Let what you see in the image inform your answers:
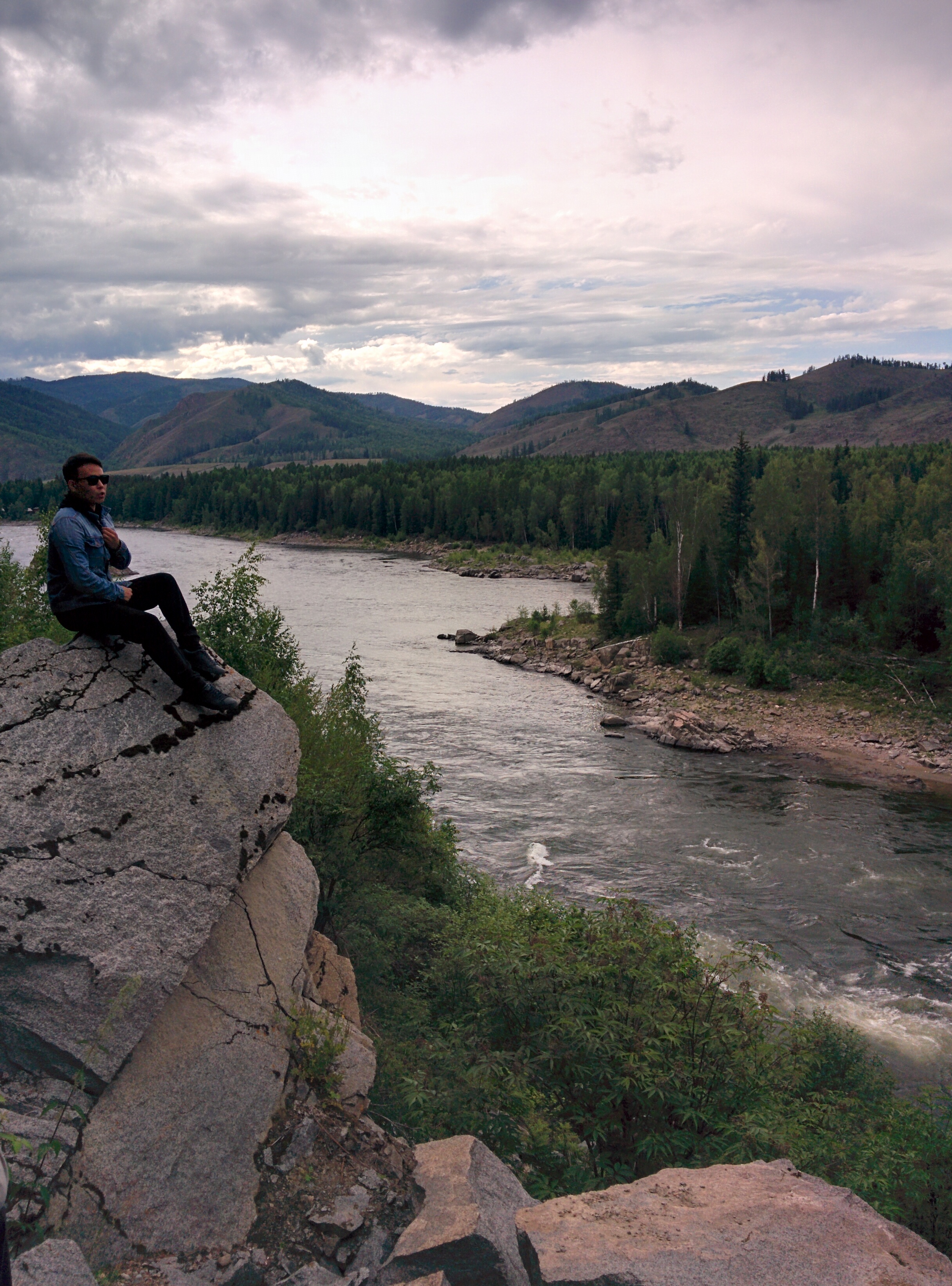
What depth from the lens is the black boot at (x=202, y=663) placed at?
31.2 ft

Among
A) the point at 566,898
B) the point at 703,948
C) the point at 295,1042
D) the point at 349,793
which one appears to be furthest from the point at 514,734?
the point at 295,1042

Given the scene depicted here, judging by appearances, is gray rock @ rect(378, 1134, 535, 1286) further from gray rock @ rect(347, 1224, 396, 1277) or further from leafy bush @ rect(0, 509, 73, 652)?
leafy bush @ rect(0, 509, 73, 652)

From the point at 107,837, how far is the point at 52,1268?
361cm

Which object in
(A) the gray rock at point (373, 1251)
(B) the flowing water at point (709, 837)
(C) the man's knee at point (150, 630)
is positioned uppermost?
(C) the man's knee at point (150, 630)

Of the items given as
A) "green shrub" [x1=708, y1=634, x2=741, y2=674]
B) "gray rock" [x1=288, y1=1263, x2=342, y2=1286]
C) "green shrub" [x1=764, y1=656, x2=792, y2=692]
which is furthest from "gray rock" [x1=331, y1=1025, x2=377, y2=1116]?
"green shrub" [x1=708, y1=634, x2=741, y2=674]

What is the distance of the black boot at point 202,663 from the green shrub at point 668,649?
48567mm

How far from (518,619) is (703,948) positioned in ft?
159

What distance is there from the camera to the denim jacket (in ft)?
27.8

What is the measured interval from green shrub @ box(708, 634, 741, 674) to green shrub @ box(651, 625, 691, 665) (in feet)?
9.37

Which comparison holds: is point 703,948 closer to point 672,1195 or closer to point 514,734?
point 672,1195

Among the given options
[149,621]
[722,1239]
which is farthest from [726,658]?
[722,1239]

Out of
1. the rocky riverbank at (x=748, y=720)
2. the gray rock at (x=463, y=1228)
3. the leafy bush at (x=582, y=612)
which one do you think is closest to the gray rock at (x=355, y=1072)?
the gray rock at (x=463, y=1228)

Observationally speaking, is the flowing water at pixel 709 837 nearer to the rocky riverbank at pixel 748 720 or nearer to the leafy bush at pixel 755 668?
the rocky riverbank at pixel 748 720

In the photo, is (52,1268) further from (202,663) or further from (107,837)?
(202,663)
